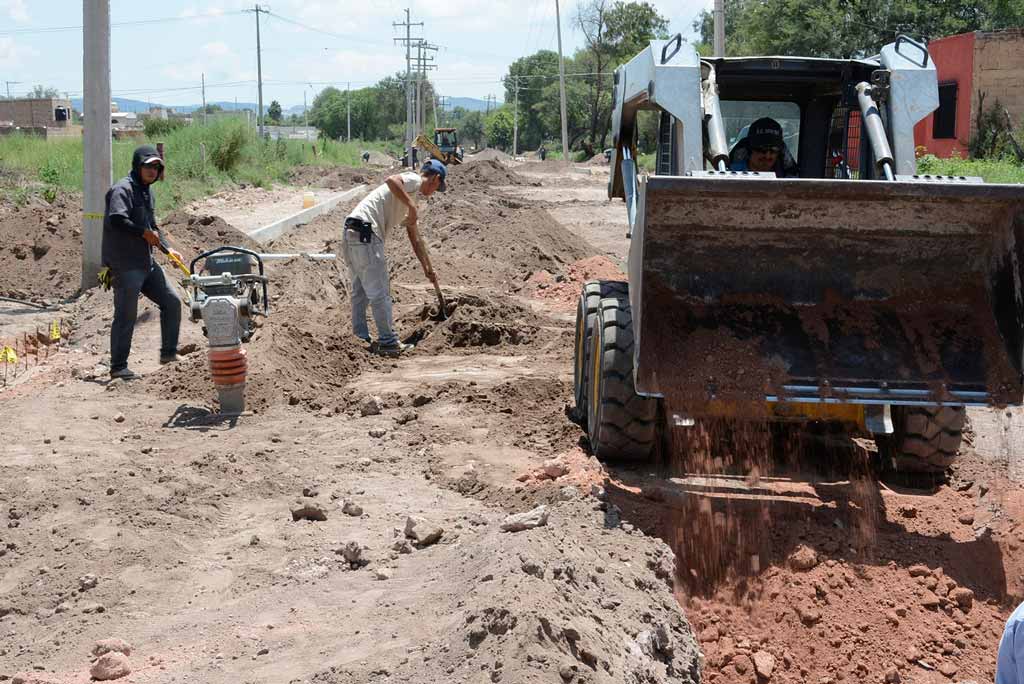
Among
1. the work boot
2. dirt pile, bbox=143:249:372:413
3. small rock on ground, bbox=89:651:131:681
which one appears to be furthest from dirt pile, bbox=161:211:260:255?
small rock on ground, bbox=89:651:131:681

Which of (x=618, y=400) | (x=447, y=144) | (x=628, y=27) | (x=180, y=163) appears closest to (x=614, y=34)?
(x=628, y=27)

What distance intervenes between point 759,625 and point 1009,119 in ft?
85.5

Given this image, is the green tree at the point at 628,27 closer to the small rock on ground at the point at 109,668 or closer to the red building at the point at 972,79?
the red building at the point at 972,79

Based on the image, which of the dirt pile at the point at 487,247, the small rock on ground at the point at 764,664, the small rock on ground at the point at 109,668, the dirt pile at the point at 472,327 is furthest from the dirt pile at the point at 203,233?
the small rock on ground at the point at 764,664

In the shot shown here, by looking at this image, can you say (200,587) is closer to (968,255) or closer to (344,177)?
(968,255)

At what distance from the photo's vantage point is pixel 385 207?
9.41m

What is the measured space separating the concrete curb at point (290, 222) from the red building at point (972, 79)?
15.0m

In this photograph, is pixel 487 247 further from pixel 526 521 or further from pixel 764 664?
pixel 764 664

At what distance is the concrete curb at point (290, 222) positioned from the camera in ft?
61.0

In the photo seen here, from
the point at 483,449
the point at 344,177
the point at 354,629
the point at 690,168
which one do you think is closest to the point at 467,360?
the point at 483,449

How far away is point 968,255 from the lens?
17.7ft

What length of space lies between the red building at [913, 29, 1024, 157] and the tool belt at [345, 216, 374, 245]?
2109cm

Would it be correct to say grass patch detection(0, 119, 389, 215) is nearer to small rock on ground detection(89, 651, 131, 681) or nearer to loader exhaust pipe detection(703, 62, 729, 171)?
loader exhaust pipe detection(703, 62, 729, 171)

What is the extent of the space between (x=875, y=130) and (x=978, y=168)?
20.5m
